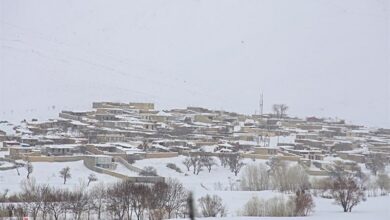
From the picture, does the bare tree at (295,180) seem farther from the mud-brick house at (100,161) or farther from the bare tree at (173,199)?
the mud-brick house at (100,161)

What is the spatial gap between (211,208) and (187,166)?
4.22 m

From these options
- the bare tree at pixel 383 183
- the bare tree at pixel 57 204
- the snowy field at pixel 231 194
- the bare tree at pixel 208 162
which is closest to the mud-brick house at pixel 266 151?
the snowy field at pixel 231 194

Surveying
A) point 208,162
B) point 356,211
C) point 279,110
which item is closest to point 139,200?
point 356,211

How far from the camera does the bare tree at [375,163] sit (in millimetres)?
11632

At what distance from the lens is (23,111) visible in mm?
20062

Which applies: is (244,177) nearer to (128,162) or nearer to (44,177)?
(128,162)

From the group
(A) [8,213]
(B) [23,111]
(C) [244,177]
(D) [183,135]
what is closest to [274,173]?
(C) [244,177]

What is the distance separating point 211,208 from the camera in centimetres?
Answer: 687

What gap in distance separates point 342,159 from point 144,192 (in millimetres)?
7135

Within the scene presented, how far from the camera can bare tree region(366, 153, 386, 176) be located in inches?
458

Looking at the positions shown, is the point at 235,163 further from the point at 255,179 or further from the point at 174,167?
the point at 255,179

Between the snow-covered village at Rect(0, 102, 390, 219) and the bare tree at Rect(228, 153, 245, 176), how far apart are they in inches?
1.1

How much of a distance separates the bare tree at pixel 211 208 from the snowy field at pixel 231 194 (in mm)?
125

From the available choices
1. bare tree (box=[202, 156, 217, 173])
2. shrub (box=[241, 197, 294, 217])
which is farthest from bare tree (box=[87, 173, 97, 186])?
shrub (box=[241, 197, 294, 217])
